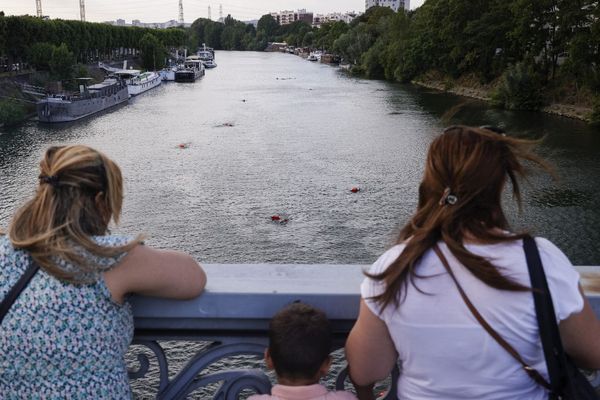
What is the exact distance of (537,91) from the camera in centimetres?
4038

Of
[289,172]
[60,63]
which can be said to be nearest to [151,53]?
[60,63]

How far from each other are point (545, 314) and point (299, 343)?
20.3 inches

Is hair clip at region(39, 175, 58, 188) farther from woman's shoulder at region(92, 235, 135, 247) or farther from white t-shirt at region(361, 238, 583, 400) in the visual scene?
white t-shirt at region(361, 238, 583, 400)

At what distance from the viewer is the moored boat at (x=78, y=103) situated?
3744 centimetres

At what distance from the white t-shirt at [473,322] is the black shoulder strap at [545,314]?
11 millimetres

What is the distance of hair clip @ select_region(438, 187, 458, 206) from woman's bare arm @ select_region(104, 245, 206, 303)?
1.94ft

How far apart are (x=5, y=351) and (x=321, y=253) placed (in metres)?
14.4

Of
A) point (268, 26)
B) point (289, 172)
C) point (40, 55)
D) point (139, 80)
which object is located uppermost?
point (40, 55)

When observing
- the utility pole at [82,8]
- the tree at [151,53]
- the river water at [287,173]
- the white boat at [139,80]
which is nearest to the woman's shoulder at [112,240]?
the river water at [287,173]

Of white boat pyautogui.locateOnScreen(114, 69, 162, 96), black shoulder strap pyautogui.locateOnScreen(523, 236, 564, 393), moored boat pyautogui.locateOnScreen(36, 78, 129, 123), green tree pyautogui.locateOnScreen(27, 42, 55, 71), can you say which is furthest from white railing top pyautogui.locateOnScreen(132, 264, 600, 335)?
white boat pyautogui.locateOnScreen(114, 69, 162, 96)

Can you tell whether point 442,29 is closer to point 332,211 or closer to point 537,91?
point 537,91

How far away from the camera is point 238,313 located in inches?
68.4

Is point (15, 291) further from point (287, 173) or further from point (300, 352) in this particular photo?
point (287, 173)

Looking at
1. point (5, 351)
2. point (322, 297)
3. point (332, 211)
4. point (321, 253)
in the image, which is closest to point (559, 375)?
point (322, 297)
